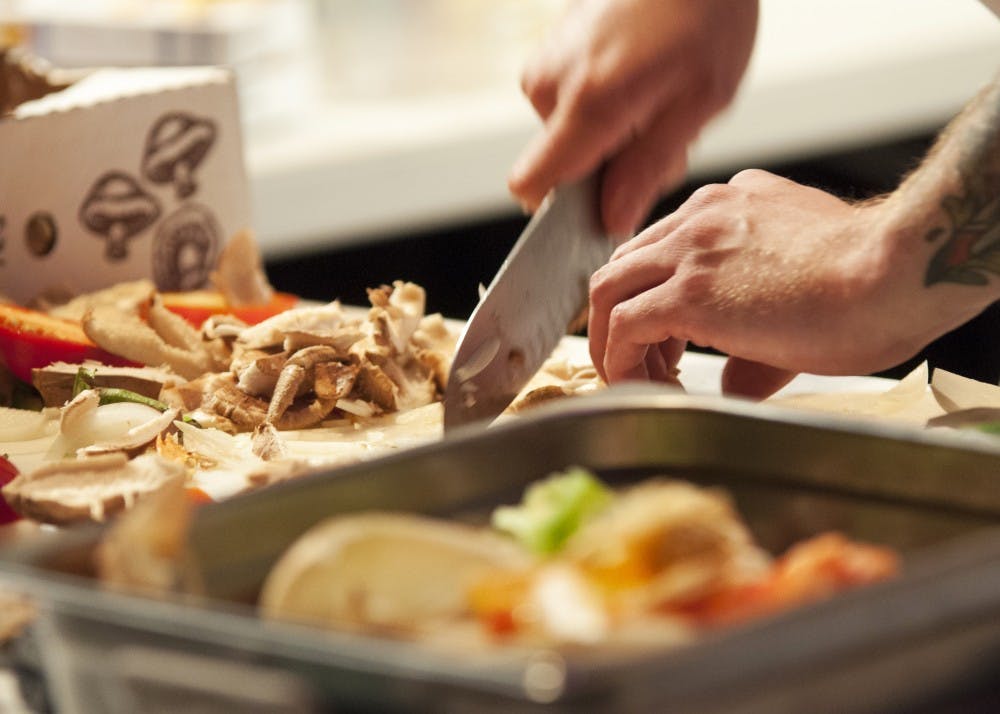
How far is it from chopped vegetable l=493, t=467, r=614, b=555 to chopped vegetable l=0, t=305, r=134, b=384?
Answer: 0.82m

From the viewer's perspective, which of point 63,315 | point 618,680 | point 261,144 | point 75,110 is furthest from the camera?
point 261,144

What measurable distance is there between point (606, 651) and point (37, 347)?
1.01 metres

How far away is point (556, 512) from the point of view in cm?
65

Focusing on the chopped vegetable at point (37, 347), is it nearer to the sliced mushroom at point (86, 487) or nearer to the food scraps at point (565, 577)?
the sliced mushroom at point (86, 487)

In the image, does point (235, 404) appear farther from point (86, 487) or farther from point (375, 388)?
point (86, 487)

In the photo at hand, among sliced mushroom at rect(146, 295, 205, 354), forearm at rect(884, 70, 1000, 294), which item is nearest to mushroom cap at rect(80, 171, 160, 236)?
sliced mushroom at rect(146, 295, 205, 354)

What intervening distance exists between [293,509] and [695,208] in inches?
28.4

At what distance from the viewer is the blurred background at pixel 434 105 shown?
2.79 metres

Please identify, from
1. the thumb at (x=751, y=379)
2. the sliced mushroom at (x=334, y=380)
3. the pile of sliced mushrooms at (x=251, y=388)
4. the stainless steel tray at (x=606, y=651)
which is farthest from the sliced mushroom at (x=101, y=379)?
the stainless steel tray at (x=606, y=651)

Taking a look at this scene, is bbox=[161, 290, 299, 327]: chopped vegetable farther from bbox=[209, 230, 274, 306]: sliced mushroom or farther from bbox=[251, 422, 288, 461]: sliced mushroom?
bbox=[251, 422, 288, 461]: sliced mushroom

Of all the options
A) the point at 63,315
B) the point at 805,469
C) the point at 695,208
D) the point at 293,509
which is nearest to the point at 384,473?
the point at 293,509

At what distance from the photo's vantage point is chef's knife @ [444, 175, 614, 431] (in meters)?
1.18

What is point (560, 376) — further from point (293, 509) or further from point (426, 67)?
point (426, 67)

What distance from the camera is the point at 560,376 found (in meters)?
1.38
